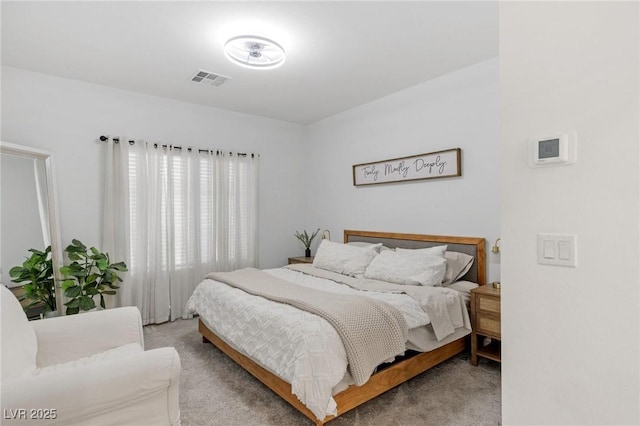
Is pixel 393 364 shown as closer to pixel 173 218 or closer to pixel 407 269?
pixel 407 269

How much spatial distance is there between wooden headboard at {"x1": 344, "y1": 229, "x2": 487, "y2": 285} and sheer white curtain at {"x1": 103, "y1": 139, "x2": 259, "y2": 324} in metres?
1.62

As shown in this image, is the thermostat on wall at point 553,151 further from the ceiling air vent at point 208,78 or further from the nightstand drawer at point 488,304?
the ceiling air vent at point 208,78

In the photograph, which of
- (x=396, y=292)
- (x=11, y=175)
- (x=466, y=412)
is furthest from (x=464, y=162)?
(x=11, y=175)

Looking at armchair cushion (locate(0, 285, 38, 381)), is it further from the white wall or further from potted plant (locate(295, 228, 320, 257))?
potted plant (locate(295, 228, 320, 257))

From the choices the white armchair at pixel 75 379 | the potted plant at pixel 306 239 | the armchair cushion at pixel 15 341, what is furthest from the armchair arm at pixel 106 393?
the potted plant at pixel 306 239

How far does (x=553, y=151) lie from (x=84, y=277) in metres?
3.77

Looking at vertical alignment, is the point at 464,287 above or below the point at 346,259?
below

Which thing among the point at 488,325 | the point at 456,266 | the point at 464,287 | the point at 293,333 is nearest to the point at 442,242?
the point at 456,266

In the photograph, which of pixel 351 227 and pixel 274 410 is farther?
pixel 351 227

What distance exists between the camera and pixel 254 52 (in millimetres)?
2676

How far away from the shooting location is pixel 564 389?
1.09 m

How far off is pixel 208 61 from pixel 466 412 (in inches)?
133

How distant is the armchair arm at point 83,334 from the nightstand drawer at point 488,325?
8.27 feet

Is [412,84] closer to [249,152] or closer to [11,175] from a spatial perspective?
[249,152]
